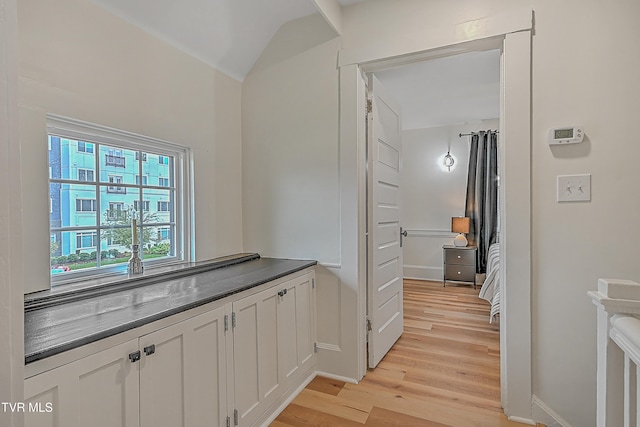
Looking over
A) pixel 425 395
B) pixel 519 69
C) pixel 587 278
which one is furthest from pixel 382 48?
pixel 425 395

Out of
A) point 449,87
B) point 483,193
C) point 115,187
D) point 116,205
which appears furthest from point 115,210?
point 483,193

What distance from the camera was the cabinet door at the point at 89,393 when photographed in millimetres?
921

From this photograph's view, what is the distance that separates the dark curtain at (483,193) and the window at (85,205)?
4.91 m

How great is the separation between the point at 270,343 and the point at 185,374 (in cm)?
61

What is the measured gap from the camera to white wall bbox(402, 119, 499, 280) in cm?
539

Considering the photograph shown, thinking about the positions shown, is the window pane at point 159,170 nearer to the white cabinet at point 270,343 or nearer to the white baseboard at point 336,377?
the white cabinet at point 270,343

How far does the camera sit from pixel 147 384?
1204mm

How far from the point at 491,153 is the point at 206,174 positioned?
14.2 ft

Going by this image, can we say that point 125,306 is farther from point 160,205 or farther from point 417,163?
point 417,163

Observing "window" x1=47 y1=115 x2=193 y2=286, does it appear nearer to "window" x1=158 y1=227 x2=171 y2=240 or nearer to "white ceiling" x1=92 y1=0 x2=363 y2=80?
"window" x1=158 y1=227 x2=171 y2=240

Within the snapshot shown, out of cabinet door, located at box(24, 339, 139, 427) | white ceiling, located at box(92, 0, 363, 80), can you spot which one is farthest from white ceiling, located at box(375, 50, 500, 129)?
cabinet door, located at box(24, 339, 139, 427)

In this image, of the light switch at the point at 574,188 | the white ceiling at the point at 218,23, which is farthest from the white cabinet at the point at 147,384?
the light switch at the point at 574,188

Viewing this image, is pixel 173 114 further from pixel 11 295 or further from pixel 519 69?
pixel 519 69

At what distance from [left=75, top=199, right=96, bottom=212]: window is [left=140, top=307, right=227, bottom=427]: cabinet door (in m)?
0.94
